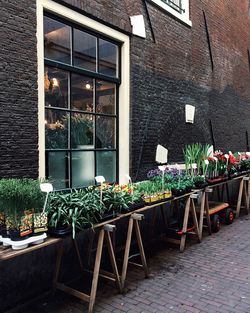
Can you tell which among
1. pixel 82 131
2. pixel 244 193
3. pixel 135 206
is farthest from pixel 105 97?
pixel 244 193

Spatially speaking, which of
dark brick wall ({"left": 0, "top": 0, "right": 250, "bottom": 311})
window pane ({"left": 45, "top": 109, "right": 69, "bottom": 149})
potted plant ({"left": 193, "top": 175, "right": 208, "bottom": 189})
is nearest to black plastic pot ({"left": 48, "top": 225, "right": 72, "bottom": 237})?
dark brick wall ({"left": 0, "top": 0, "right": 250, "bottom": 311})

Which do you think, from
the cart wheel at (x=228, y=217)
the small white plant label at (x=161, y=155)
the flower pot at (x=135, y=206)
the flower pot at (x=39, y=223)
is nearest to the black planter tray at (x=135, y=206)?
the flower pot at (x=135, y=206)

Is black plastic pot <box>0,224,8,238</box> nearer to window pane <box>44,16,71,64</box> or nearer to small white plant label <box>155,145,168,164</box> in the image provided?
window pane <box>44,16,71,64</box>

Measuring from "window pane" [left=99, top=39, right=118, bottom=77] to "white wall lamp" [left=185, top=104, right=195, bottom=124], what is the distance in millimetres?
2412

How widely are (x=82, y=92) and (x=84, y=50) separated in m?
0.67

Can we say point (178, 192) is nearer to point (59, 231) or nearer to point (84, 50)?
point (59, 231)

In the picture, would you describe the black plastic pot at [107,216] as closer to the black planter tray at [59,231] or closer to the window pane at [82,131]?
the black planter tray at [59,231]

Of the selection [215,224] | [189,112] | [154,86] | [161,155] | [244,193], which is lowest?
[215,224]

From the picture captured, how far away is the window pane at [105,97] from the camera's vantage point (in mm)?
5320

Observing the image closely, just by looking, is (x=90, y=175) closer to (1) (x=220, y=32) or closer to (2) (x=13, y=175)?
(2) (x=13, y=175)

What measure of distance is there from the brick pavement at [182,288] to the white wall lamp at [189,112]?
11.1ft

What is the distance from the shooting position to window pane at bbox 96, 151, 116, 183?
5.35m

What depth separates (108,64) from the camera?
5.48m

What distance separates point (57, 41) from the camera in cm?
457
